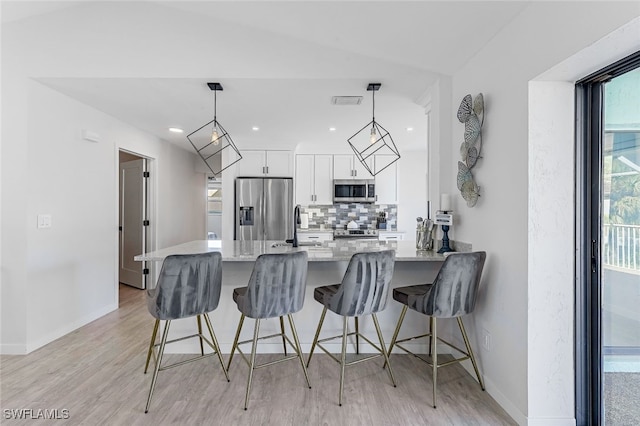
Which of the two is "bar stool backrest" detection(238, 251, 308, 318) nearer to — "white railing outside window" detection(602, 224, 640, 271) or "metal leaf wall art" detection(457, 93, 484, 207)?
"metal leaf wall art" detection(457, 93, 484, 207)

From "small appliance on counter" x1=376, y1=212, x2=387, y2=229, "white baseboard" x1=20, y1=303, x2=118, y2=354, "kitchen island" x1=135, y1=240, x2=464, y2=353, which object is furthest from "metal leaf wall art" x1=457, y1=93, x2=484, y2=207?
"white baseboard" x1=20, y1=303, x2=118, y2=354

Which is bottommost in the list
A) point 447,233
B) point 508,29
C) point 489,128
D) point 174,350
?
point 174,350

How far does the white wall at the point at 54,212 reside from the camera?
2711 mm

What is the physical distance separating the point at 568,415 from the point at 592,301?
66cm

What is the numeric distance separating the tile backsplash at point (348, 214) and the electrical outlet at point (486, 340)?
3840mm

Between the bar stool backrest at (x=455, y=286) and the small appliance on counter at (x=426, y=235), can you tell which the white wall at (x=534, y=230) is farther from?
the small appliance on counter at (x=426, y=235)

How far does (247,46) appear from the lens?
2660mm

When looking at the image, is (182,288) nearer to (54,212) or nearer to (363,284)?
(363,284)

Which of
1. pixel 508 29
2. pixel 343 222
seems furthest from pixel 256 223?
pixel 508 29

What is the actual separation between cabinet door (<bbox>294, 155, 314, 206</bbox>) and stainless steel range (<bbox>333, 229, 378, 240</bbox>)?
736mm

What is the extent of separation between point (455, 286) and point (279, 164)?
3778mm

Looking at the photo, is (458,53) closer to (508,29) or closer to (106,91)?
(508,29)

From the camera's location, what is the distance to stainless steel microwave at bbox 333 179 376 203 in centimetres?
562

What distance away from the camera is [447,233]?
2701 millimetres
